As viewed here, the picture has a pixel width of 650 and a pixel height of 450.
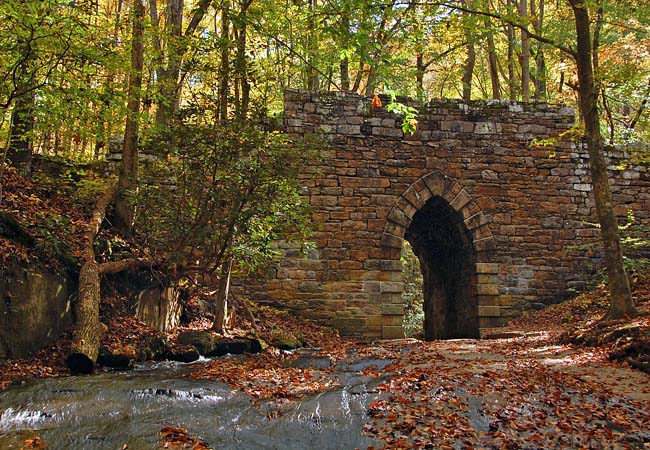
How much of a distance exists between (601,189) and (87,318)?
6.64 meters

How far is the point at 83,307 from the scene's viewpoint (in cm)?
552

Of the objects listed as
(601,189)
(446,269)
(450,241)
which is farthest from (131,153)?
(446,269)

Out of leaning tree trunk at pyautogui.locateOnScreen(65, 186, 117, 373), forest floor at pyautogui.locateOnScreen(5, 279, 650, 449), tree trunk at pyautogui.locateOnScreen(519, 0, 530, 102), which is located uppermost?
tree trunk at pyautogui.locateOnScreen(519, 0, 530, 102)

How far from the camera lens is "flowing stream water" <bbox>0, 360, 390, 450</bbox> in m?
3.27

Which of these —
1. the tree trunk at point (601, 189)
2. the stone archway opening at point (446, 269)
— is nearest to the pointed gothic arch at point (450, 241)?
the stone archway opening at point (446, 269)

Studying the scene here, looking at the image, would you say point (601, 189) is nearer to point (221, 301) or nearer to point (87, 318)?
point (221, 301)

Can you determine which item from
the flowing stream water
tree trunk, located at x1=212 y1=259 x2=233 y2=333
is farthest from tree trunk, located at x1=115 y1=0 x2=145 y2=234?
the flowing stream water

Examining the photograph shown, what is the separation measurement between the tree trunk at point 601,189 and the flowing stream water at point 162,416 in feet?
14.1

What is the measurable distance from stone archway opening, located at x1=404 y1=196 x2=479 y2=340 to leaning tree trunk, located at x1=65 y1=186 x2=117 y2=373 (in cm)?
707

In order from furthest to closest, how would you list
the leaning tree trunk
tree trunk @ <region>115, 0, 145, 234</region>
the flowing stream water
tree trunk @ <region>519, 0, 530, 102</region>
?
tree trunk @ <region>519, 0, 530, 102</region> < tree trunk @ <region>115, 0, 145, 234</region> < the leaning tree trunk < the flowing stream water

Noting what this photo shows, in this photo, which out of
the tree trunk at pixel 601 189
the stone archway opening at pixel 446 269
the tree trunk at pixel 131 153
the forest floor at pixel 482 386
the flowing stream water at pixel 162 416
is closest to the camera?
the flowing stream water at pixel 162 416

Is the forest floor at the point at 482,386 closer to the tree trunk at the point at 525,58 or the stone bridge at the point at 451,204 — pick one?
the stone bridge at the point at 451,204

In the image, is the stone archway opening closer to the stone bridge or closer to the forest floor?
the stone bridge

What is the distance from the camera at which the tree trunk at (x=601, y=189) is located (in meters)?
7.03
